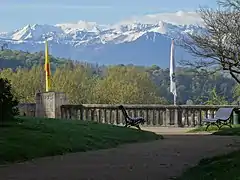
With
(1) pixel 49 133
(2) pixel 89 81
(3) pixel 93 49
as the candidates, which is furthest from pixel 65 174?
(3) pixel 93 49

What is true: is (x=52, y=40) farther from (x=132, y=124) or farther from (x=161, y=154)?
(x=161, y=154)

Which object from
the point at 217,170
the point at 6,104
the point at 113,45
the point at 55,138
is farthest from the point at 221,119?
the point at 113,45

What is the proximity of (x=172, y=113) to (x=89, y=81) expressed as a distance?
88.1 feet

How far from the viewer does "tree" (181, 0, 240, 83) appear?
22484 mm

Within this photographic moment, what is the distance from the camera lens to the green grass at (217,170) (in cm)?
837

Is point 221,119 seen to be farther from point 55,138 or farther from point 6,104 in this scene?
point 55,138

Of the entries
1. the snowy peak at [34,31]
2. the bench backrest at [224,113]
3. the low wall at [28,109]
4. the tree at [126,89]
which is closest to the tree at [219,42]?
the bench backrest at [224,113]

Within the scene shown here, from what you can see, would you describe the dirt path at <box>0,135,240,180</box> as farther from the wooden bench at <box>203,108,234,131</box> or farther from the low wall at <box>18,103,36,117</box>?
the low wall at <box>18,103,36,117</box>

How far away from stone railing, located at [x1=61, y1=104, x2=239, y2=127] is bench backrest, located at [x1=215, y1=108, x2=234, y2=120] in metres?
1.39

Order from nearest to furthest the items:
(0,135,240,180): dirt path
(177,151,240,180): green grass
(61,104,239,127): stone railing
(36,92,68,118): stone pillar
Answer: (177,151,240,180): green grass < (0,135,240,180): dirt path < (61,104,239,127): stone railing < (36,92,68,118): stone pillar

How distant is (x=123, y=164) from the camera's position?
11.0 meters

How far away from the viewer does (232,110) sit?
70.8 ft

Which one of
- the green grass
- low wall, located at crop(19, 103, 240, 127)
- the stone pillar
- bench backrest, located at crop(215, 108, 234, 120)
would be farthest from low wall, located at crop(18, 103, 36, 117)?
the green grass

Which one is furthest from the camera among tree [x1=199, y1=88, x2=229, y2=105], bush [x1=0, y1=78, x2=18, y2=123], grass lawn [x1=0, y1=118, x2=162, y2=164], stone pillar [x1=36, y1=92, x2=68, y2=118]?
tree [x1=199, y1=88, x2=229, y2=105]
